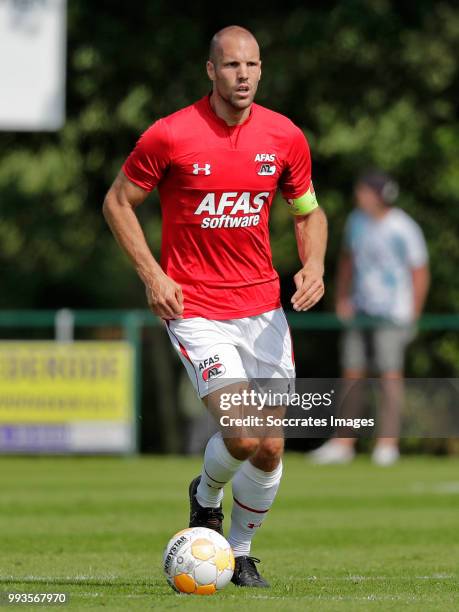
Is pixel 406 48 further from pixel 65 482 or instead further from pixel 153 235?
pixel 65 482

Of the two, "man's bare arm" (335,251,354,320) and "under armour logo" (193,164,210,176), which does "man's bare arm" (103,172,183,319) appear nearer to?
"under armour logo" (193,164,210,176)

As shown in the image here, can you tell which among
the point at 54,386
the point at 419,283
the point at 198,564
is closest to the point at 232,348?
the point at 198,564

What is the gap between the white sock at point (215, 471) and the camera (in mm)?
7811

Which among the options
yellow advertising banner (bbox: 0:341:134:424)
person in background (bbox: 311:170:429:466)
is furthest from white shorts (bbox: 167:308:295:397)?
yellow advertising banner (bbox: 0:341:134:424)

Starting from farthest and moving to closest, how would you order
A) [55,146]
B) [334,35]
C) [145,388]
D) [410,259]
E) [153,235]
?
1. [153,235]
2. [55,146]
3. [334,35]
4. [145,388]
5. [410,259]

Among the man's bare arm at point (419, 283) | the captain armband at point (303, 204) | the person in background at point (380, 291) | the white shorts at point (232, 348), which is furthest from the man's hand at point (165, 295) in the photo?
the man's bare arm at point (419, 283)

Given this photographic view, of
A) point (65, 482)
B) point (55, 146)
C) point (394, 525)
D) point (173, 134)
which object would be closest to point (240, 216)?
point (173, 134)

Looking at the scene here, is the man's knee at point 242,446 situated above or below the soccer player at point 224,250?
below

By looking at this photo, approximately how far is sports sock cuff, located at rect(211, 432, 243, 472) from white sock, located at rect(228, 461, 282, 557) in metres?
0.25

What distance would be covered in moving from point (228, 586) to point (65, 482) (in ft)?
24.6

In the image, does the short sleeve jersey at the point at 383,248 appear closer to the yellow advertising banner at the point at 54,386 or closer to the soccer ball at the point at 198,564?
the yellow advertising banner at the point at 54,386

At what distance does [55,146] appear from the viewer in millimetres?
21766

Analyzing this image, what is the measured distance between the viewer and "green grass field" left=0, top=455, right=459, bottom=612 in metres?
7.39

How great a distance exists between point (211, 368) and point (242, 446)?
1.31 feet
